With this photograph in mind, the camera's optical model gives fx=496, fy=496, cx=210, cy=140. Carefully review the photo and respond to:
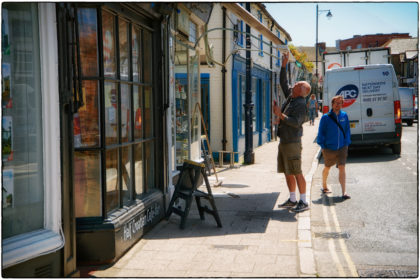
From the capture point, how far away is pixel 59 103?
14.1ft

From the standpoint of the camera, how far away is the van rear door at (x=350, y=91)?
47.4ft

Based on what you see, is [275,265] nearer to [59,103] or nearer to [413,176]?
[59,103]

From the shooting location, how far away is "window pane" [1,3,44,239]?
3914 mm

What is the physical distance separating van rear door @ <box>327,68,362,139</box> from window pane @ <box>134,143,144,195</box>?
372 inches

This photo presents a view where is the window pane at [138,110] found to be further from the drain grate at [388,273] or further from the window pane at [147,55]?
the drain grate at [388,273]

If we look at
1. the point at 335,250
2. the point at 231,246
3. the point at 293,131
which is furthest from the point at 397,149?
the point at 231,246

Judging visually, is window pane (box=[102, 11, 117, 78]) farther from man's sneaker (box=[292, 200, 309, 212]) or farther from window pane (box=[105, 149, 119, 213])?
man's sneaker (box=[292, 200, 309, 212])

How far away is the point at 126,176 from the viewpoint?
19.3 ft

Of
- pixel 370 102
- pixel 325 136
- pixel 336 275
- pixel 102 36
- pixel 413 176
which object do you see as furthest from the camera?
pixel 370 102

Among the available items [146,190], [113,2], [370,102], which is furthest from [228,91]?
[113,2]

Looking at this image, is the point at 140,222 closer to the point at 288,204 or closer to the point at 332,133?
the point at 288,204

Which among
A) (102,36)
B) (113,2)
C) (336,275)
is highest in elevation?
(113,2)

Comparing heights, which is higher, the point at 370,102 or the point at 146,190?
the point at 370,102

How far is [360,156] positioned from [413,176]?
4.24m
